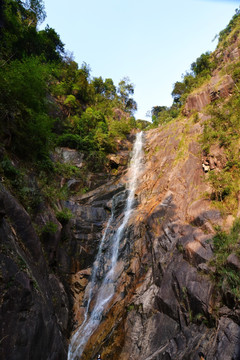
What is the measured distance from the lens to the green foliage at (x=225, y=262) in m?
6.12

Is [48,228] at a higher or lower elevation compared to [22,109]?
lower

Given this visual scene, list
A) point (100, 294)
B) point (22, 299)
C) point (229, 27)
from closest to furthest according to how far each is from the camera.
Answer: point (22, 299), point (100, 294), point (229, 27)

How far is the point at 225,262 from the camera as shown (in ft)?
22.4

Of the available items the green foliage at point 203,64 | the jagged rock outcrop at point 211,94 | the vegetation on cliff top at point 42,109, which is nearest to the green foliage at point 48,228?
the vegetation on cliff top at point 42,109

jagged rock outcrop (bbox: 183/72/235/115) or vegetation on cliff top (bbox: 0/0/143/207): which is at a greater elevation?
vegetation on cliff top (bbox: 0/0/143/207)

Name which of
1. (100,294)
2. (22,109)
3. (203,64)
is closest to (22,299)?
(100,294)

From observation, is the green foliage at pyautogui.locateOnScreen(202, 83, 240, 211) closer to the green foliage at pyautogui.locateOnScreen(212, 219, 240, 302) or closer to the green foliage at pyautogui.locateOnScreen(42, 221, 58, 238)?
the green foliage at pyautogui.locateOnScreen(212, 219, 240, 302)

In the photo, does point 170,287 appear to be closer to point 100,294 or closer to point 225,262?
point 225,262

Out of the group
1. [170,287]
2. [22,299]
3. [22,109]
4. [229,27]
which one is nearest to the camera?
[22,299]

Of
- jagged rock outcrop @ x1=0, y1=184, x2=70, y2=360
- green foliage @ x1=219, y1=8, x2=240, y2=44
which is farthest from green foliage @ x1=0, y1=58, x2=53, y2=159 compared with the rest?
green foliage @ x1=219, y1=8, x2=240, y2=44

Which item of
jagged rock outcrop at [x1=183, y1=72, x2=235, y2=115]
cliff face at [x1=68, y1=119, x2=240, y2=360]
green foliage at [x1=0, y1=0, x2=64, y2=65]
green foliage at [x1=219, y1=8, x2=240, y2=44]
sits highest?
green foliage at [x1=0, y1=0, x2=64, y2=65]

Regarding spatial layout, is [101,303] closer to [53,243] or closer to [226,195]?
[53,243]

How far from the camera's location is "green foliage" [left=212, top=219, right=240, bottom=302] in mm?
6115

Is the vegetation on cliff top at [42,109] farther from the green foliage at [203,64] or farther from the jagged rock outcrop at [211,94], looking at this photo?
the green foliage at [203,64]
